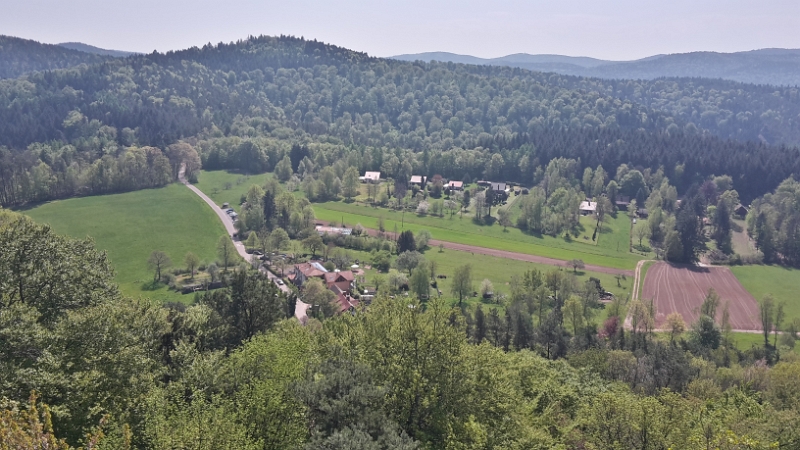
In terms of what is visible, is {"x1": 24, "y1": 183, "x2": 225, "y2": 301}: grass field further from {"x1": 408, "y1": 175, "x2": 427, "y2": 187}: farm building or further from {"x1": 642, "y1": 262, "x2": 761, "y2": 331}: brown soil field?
{"x1": 642, "y1": 262, "x2": 761, "y2": 331}: brown soil field

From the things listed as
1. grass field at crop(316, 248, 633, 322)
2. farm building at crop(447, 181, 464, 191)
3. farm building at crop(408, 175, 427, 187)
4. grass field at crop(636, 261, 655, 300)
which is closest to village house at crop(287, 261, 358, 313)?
grass field at crop(316, 248, 633, 322)

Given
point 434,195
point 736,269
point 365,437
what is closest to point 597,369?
point 365,437

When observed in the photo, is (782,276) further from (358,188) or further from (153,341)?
(153,341)

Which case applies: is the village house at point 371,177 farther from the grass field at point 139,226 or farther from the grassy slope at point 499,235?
the grass field at point 139,226

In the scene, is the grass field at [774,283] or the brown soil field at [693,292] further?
the grass field at [774,283]

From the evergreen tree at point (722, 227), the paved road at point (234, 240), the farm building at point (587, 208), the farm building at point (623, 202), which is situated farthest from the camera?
the farm building at point (623, 202)

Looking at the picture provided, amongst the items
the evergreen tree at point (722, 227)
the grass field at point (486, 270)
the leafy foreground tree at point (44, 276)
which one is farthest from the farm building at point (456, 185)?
the leafy foreground tree at point (44, 276)

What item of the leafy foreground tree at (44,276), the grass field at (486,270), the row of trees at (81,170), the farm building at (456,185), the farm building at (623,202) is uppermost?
the leafy foreground tree at (44,276)
